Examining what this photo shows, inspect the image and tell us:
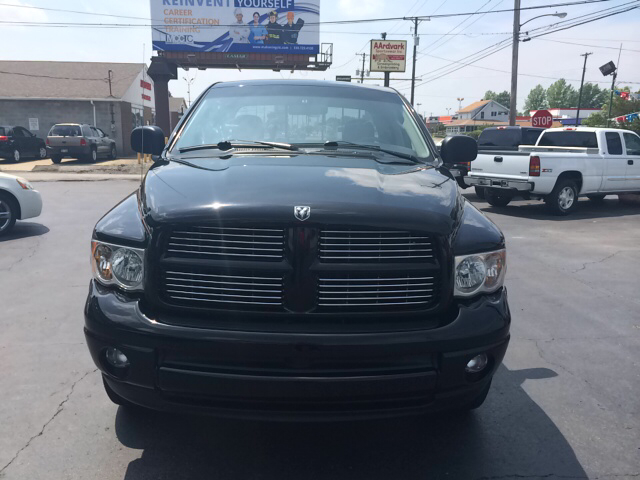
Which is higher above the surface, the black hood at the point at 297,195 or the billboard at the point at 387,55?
the billboard at the point at 387,55

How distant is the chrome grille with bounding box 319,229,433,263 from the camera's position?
8.25 ft

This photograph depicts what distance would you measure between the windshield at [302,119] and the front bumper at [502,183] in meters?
8.52

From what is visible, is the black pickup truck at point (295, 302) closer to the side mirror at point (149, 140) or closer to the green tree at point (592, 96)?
the side mirror at point (149, 140)

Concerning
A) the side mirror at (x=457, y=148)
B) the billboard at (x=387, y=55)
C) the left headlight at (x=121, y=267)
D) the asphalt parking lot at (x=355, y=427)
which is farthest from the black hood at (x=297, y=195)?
the billboard at (x=387, y=55)

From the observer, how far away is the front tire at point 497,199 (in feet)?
44.6

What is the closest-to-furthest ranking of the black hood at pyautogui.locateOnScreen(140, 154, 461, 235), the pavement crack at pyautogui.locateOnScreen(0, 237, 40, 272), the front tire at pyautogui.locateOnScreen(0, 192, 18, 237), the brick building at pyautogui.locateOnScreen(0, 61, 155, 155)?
the black hood at pyautogui.locateOnScreen(140, 154, 461, 235) < the pavement crack at pyautogui.locateOnScreen(0, 237, 40, 272) < the front tire at pyautogui.locateOnScreen(0, 192, 18, 237) < the brick building at pyautogui.locateOnScreen(0, 61, 155, 155)

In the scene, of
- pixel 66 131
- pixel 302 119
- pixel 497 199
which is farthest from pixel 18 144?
pixel 302 119

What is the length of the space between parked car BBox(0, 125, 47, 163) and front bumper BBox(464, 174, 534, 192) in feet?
70.2

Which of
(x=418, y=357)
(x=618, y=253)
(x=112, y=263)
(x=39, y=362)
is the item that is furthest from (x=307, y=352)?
(x=618, y=253)

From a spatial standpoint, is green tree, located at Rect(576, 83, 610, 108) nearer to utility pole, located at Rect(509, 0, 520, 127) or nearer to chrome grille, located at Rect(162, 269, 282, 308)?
utility pole, located at Rect(509, 0, 520, 127)

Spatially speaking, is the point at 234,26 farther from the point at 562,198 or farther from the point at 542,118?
the point at 562,198

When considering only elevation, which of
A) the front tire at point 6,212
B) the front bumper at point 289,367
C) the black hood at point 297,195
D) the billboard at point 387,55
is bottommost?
the front tire at point 6,212

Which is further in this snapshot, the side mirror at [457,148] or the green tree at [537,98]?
the green tree at [537,98]

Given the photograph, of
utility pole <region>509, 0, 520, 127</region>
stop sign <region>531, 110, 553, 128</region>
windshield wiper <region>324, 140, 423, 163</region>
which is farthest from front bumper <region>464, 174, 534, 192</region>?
stop sign <region>531, 110, 553, 128</region>
